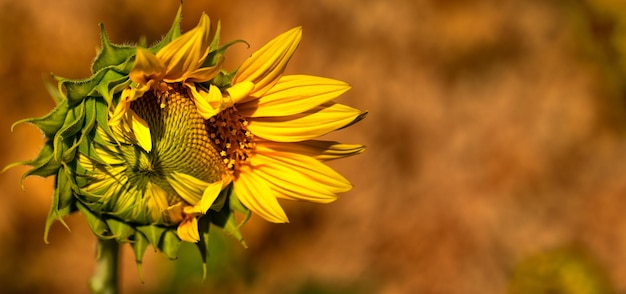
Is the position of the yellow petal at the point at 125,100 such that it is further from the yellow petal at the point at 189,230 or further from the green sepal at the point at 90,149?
the yellow petal at the point at 189,230

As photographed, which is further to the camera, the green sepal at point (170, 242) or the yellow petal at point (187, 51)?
the green sepal at point (170, 242)

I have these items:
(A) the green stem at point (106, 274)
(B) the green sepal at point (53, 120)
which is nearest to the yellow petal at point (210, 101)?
(B) the green sepal at point (53, 120)

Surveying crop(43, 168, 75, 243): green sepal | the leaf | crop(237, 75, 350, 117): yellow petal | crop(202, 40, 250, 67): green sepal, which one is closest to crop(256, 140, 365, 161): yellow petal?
crop(237, 75, 350, 117): yellow petal

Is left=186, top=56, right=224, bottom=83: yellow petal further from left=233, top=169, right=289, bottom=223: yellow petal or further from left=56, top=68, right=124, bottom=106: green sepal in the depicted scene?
left=233, top=169, right=289, bottom=223: yellow petal

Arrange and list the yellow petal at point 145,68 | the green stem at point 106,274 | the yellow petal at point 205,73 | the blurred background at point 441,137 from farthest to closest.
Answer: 1. the blurred background at point 441,137
2. the green stem at point 106,274
3. the yellow petal at point 205,73
4. the yellow petal at point 145,68

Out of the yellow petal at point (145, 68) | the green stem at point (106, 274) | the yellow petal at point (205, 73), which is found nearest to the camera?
the yellow petal at point (145, 68)

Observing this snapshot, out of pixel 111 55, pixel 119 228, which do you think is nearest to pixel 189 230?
pixel 119 228
